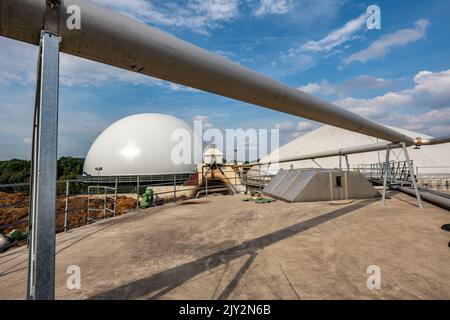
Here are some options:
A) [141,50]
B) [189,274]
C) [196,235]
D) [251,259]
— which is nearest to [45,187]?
[141,50]

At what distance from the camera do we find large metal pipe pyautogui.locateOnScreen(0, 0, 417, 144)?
179 cm

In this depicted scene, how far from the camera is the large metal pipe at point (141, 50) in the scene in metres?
1.79

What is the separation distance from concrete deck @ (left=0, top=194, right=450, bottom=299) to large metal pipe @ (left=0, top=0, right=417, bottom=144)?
96.1 inches

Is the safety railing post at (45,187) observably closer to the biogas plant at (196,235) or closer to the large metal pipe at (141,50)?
the biogas plant at (196,235)

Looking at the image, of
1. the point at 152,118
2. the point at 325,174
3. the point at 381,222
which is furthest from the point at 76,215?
the point at 152,118

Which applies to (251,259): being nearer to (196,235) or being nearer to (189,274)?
(189,274)

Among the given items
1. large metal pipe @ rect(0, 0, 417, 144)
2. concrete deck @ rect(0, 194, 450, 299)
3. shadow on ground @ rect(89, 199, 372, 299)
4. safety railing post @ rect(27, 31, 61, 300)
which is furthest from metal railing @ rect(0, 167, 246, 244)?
large metal pipe @ rect(0, 0, 417, 144)

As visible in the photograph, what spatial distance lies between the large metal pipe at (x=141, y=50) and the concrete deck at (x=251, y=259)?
2.44 meters

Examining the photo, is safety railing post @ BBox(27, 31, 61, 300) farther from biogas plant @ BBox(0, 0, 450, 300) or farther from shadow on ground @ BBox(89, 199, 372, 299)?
shadow on ground @ BBox(89, 199, 372, 299)

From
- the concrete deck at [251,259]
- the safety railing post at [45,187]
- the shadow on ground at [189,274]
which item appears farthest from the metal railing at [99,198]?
the safety railing post at [45,187]

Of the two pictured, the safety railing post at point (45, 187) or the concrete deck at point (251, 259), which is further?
the concrete deck at point (251, 259)
